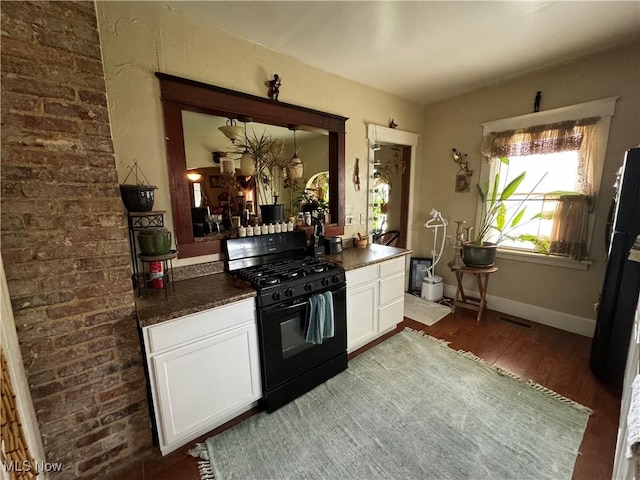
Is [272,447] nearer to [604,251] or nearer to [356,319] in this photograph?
[356,319]

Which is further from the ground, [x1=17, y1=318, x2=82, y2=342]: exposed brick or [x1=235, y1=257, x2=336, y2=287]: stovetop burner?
[x1=235, y1=257, x2=336, y2=287]: stovetop burner

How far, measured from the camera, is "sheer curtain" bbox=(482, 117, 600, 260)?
8.43 feet

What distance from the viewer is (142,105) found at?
5.68 ft

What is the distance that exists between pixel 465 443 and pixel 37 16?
3034mm

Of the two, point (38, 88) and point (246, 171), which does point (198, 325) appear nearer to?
point (38, 88)

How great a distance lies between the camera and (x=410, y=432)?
170cm

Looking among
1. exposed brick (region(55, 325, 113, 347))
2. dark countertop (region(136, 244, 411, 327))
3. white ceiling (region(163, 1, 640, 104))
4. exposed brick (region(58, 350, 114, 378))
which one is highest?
white ceiling (region(163, 1, 640, 104))

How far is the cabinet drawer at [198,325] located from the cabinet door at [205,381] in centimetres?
4

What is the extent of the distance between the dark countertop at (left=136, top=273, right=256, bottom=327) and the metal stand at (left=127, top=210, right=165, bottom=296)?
19 cm

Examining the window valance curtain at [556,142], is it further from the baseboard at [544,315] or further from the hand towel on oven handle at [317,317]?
the hand towel on oven handle at [317,317]

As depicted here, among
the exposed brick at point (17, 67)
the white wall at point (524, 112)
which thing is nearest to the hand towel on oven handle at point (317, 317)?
the exposed brick at point (17, 67)

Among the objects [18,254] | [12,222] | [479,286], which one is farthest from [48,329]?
[479,286]

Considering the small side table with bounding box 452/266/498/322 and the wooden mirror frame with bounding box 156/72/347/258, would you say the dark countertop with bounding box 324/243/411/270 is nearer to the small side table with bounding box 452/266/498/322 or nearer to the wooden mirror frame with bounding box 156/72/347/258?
the small side table with bounding box 452/266/498/322

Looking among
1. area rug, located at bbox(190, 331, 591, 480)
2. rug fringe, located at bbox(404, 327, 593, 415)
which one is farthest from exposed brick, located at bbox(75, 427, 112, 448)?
rug fringe, located at bbox(404, 327, 593, 415)
